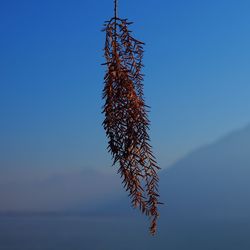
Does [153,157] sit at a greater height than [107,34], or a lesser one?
lesser

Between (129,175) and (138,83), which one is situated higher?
(138,83)

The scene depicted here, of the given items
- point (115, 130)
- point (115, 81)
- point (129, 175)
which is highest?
point (115, 81)

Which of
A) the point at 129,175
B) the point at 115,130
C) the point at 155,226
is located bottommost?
the point at 155,226

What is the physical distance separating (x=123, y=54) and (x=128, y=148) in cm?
27

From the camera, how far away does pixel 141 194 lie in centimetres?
169

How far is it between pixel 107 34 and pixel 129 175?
0.41 meters

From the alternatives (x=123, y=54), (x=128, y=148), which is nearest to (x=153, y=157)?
(x=128, y=148)

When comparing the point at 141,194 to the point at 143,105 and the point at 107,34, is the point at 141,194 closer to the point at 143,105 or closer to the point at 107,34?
the point at 143,105

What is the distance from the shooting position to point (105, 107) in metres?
1.66

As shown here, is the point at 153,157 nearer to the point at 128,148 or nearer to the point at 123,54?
the point at 128,148

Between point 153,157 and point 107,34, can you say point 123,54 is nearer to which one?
point 107,34

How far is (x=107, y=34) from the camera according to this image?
1741 millimetres

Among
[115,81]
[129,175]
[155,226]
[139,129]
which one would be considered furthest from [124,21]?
[155,226]

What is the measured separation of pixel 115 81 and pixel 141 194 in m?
0.32
